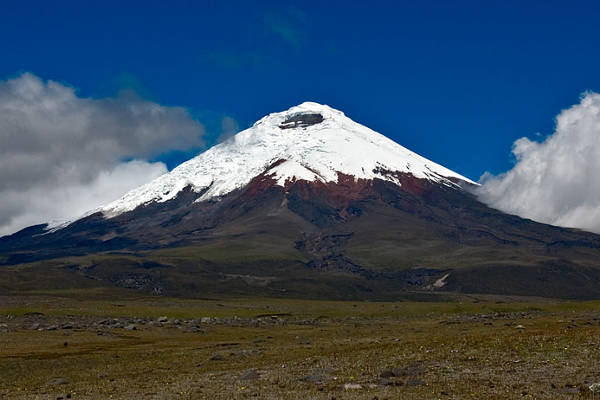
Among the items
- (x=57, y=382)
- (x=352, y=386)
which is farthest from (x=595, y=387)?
(x=57, y=382)

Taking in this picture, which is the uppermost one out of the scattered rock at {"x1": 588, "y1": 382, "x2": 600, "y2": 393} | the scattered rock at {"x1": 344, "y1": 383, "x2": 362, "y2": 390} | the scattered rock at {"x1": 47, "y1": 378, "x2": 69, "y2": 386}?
the scattered rock at {"x1": 588, "y1": 382, "x2": 600, "y2": 393}

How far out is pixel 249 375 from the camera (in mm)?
50906

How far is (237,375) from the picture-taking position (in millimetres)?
52062

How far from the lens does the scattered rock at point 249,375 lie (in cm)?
5009

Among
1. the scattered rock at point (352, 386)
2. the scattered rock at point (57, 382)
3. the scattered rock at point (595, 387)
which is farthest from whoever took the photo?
the scattered rock at point (57, 382)

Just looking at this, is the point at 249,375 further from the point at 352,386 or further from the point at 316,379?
the point at 352,386

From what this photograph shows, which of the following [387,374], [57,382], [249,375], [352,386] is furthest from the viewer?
[57,382]

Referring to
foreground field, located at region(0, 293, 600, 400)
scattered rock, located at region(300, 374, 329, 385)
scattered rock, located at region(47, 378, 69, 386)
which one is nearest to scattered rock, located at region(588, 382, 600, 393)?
foreground field, located at region(0, 293, 600, 400)

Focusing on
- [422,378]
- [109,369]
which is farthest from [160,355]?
[422,378]

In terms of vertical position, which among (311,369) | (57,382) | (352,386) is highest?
(311,369)

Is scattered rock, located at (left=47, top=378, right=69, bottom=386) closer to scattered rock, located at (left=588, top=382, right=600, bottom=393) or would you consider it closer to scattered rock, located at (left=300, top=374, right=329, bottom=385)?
scattered rock, located at (left=300, top=374, right=329, bottom=385)

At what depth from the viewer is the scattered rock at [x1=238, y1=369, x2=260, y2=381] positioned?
50.1 m

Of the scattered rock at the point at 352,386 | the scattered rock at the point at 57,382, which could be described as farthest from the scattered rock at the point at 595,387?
the scattered rock at the point at 57,382

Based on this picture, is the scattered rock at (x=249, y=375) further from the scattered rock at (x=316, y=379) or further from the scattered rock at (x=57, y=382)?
the scattered rock at (x=57, y=382)
